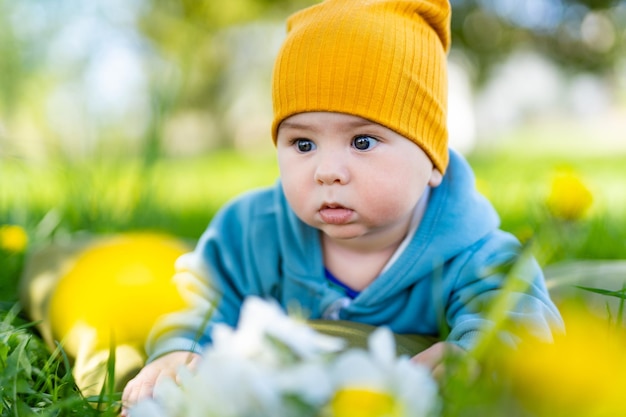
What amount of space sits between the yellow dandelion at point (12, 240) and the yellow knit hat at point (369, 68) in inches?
48.9

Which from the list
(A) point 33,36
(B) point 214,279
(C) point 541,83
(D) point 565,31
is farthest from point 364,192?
(C) point 541,83

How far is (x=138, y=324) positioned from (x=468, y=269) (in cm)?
92

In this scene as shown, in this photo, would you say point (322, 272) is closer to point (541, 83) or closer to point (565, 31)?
point (565, 31)

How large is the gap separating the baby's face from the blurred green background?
15.4 inches

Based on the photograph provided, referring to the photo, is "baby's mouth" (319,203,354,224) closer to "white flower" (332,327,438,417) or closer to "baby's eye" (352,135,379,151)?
"baby's eye" (352,135,379,151)

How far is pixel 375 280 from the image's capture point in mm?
1970

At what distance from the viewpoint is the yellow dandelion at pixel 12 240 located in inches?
104

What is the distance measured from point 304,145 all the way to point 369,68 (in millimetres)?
241

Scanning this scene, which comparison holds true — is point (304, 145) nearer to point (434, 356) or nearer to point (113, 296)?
point (434, 356)

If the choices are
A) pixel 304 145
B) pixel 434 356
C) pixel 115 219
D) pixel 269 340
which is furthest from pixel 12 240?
pixel 269 340

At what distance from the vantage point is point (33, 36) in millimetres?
7070

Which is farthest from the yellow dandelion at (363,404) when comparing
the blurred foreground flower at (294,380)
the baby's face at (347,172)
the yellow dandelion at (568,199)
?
the yellow dandelion at (568,199)

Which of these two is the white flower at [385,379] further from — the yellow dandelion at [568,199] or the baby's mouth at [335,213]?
the yellow dandelion at [568,199]

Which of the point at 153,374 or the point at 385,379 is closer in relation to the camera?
the point at 385,379
